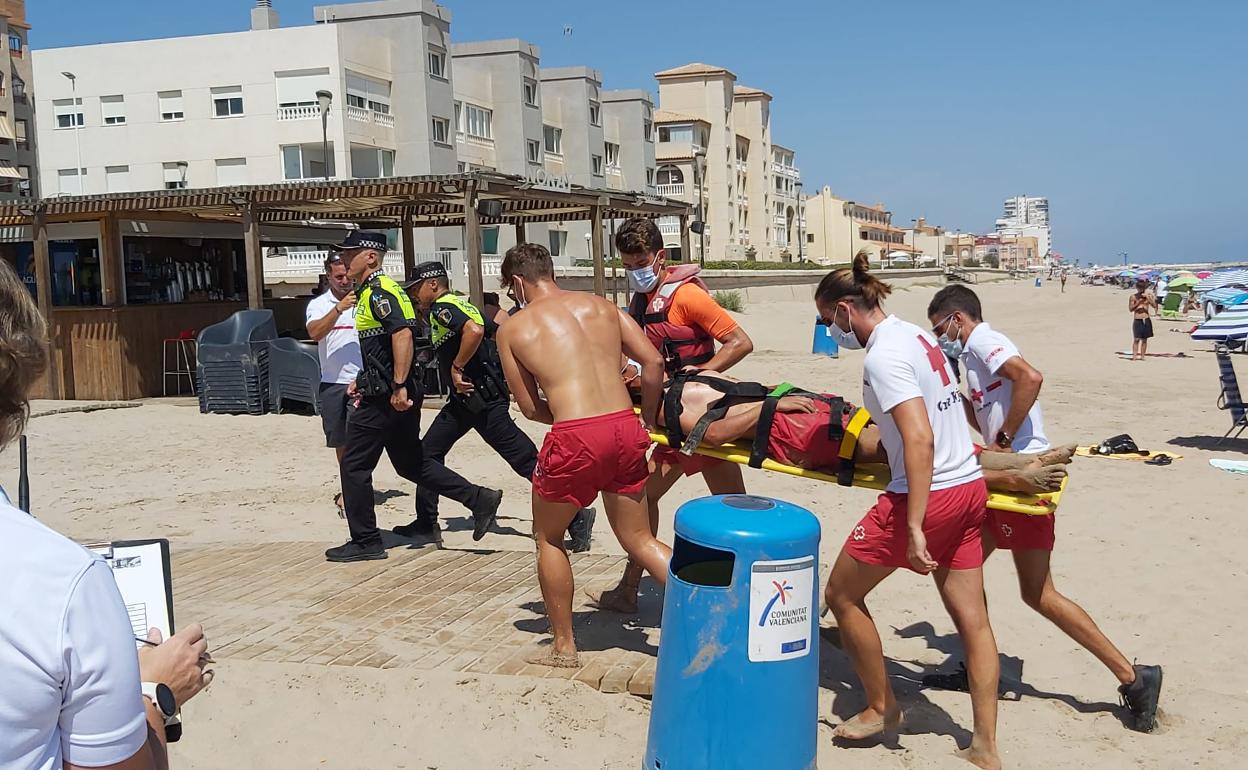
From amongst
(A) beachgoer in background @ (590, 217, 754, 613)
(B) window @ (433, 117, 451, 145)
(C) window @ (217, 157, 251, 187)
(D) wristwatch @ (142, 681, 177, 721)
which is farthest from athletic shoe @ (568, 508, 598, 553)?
(B) window @ (433, 117, 451, 145)

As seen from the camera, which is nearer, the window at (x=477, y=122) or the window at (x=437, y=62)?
the window at (x=437, y=62)

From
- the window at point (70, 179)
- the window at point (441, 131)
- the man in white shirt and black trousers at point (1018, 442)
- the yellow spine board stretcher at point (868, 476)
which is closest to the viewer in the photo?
the yellow spine board stretcher at point (868, 476)

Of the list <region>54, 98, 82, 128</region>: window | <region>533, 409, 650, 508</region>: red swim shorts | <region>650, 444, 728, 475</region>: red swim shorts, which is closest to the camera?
<region>533, 409, 650, 508</region>: red swim shorts

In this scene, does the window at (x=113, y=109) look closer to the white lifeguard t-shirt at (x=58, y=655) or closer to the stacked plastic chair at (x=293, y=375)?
the stacked plastic chair at (x=293, y=375)

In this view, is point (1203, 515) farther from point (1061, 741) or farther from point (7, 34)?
point (7, 34)

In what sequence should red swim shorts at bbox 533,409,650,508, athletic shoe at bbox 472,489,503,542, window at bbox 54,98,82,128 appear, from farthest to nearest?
window at bbox 54,98,82,128 < athletic shoe at bbox 472,489,503,542 < red swim shorts at bbox 533,409,650,508

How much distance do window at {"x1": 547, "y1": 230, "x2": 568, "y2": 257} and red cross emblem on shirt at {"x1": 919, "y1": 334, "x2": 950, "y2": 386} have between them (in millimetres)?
48268

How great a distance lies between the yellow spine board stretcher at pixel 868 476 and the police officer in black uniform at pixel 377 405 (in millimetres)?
1813

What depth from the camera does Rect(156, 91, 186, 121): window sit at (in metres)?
41.8

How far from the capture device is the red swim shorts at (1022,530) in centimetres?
431

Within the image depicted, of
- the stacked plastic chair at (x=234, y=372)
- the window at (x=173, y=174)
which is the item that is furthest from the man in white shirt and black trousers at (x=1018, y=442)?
the window at (x=173, y=174)

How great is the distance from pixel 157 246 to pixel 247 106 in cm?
2730

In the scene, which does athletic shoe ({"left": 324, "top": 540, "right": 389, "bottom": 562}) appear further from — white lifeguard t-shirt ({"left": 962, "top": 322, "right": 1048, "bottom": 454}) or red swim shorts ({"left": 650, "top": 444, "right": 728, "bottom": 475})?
white lifeguard t-shirt ({"left": 962, "top": 322, "right": 1048, "bottom": 454})

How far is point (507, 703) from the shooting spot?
4164mm
